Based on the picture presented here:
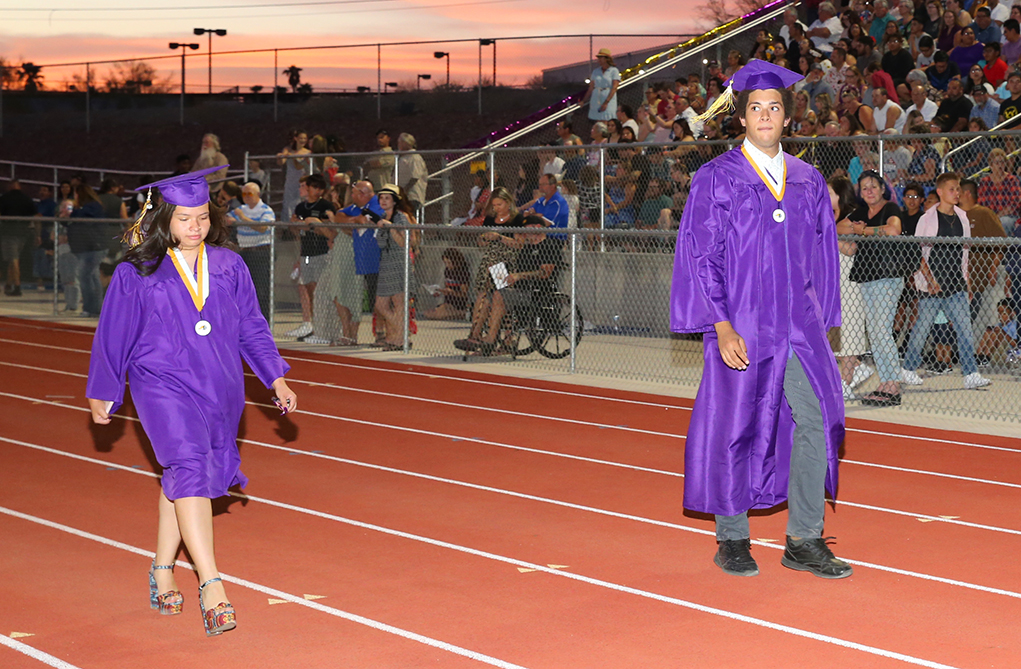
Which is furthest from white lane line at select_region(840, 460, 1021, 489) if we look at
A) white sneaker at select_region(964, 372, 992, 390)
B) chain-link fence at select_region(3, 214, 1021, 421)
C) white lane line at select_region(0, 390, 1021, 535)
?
white sneaker at select_region(964, 372, 992, 390)

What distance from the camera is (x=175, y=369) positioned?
512 centimetres

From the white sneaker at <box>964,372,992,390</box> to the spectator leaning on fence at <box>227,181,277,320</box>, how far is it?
8656mm

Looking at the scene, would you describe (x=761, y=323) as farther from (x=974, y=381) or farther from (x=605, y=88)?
(x=605, y=88)

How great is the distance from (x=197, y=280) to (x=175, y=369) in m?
0.37

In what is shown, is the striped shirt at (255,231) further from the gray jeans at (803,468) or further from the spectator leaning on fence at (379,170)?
the gray jeans at (803,468)

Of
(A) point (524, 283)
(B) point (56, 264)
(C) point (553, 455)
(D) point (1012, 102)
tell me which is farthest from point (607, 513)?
(B) point (56, 264)

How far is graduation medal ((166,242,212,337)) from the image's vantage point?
17.0ft

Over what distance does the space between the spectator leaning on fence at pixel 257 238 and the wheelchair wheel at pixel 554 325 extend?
4.11 m

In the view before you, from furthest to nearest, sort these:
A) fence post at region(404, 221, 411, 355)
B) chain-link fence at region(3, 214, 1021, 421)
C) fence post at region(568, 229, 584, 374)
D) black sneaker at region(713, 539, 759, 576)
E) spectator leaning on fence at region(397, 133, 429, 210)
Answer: spectator leaning on fence at region(397, 133, 429, 210) < fence post at region(404, 221, 411, 355) < fence post at region(568, 229, 584, 374) < chain-link fence at region(3, 214, 1021, 421) < black sneaker at region(713, 539, 759, 576)

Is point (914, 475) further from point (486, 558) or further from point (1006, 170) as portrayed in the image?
point (1006, 170)

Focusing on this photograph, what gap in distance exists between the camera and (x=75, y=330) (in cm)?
1756

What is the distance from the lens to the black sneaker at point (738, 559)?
5.89 m

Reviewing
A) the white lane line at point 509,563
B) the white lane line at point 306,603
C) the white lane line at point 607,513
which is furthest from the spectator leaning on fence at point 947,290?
the white lane line at point 306,603

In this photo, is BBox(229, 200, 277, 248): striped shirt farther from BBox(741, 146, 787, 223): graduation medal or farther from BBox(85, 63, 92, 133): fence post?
BBox(85, 63, 92, 133): fence post
